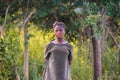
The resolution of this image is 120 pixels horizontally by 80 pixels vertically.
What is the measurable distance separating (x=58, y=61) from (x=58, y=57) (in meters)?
0.05

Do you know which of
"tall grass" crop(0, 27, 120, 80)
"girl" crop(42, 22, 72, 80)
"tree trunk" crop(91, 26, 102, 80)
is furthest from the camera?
"tall grass" crop(0, 27, 120, 80)

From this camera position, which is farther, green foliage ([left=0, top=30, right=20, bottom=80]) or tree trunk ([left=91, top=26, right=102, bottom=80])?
tree trunk ([left=91, top=26, right=102, bottom=80])

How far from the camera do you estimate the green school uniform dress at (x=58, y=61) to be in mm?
4918

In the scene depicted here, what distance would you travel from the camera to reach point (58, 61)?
16.1 ft

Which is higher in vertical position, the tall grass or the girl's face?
the girl's face

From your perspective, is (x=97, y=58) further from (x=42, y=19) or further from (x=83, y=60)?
(x=83, y=60)

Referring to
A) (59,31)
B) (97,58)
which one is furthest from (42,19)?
(59,31)

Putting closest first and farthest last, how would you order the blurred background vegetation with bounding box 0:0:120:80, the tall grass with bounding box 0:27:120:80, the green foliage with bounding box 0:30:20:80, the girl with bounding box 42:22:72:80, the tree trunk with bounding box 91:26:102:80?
the girl with bounding box 42:22:72:80
the blurred background vegetation with bounding box 0:0:120:80
the green foliage with bounding box 0:30:20:80
the tree trunk with bounding box 91:26:102:80
the tall grass with bounding box 0:27:120:80

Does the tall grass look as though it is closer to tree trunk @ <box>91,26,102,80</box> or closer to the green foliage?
tree trunk @ <box>91,26,102,80</box>

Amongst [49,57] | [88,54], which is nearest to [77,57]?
[88,54]

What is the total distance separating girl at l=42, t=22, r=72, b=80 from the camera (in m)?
4.92

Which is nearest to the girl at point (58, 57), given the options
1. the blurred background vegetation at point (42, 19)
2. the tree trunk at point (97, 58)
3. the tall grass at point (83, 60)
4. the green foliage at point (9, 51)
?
the blurred background vegetation at point (42, 19)

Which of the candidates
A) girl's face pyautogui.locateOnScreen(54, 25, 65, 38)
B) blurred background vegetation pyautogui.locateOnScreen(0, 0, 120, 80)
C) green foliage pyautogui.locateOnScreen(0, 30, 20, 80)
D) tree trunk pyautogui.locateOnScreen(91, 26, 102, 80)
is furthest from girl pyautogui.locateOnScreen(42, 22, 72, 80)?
tree trunk pyautogui.locateOnScreen(91, 26, 102, 80)

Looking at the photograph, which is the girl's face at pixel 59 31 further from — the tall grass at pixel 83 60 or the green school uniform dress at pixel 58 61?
the tall grass at pixel 83 60
